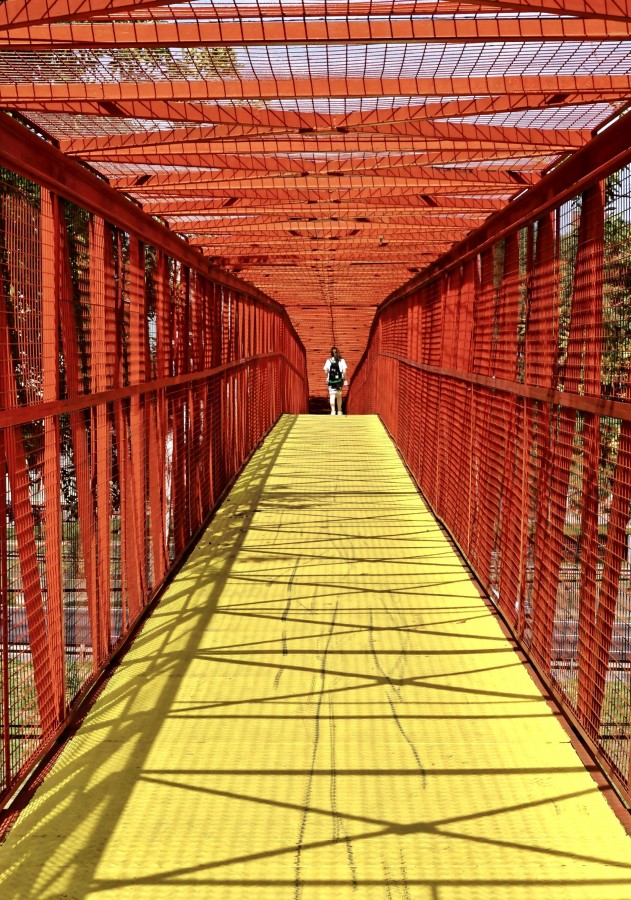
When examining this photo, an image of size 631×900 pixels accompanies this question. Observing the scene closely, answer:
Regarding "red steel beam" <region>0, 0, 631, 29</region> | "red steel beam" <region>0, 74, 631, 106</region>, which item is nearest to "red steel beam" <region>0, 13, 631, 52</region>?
"red steel beam" <region>0, 0, 631, 29</region>

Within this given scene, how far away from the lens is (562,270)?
5.18 metres

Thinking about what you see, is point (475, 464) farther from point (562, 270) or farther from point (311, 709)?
point (311, 709)

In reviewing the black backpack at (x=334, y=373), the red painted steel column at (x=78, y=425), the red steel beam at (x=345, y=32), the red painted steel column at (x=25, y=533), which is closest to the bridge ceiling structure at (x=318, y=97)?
the red steel beam at (x=345, y=32)

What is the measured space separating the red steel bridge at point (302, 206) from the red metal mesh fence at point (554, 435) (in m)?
0.02

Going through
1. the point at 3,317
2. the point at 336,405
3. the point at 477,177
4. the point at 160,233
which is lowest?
the point at 336,405

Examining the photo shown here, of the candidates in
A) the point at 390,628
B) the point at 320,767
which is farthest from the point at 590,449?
the point at 390,628

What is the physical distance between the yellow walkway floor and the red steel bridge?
235 millimetres

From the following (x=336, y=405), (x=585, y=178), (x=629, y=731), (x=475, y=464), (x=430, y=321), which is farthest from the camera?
(x=336, y=405)

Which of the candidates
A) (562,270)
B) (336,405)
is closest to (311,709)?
(562,270)

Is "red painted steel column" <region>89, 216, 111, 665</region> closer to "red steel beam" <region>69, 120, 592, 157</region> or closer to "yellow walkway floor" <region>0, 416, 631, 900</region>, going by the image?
"yellow walkway floor" <region>0, 416, 631, 900</region>

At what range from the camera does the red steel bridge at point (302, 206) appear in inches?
158

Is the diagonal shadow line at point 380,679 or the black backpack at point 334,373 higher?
the black backpack at point 334,373

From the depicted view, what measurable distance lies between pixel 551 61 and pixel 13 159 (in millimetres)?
2708

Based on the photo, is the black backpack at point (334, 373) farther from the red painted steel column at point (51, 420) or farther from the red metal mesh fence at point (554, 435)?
the red painted steel column at point (51, 420)
